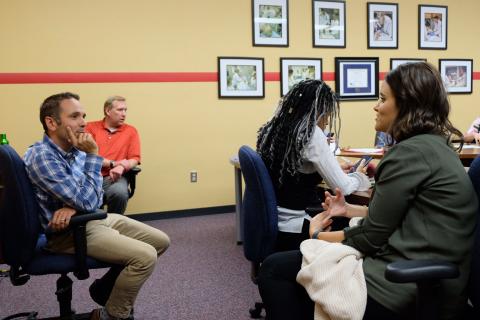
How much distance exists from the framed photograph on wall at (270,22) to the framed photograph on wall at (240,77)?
9.8 inches

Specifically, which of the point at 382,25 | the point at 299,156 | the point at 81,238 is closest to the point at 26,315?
the point at 81,238

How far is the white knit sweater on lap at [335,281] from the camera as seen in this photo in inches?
44.5

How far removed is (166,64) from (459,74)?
3.75 m

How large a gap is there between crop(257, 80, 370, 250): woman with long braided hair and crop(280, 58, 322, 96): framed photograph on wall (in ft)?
9.68

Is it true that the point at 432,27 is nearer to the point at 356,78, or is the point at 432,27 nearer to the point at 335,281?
the point at 356,78

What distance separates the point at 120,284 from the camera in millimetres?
1871

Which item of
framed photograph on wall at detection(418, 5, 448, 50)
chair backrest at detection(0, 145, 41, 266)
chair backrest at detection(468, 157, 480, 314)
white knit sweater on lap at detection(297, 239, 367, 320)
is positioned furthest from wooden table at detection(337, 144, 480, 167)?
framed photograph on wall at detection(418, 5, 448, 50)

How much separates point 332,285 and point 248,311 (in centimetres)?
133

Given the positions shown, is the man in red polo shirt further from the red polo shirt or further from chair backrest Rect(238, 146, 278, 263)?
chair backrest Rect(238, 146, 278, 263)

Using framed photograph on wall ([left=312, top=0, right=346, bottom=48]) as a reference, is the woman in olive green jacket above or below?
below

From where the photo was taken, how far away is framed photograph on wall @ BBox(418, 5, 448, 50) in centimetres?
534

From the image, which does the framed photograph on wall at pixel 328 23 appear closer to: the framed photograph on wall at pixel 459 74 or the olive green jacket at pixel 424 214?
the framed photograph on wall at pixel 459 74

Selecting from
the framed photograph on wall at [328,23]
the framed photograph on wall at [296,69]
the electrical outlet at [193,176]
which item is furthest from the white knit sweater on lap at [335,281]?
the framed photograph on wall at [328,23]

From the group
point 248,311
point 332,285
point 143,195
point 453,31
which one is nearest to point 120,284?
point 248,311
